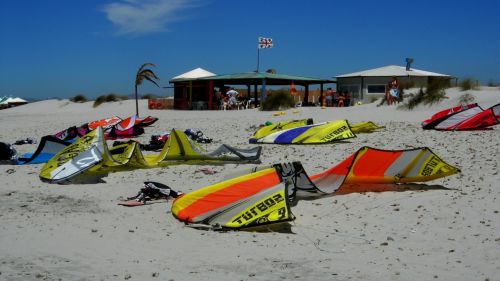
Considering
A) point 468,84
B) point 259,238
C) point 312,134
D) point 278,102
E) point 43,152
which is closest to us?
point 259,238

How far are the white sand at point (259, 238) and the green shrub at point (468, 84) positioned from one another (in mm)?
11393

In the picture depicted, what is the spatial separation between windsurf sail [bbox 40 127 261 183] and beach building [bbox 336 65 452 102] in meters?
22.7

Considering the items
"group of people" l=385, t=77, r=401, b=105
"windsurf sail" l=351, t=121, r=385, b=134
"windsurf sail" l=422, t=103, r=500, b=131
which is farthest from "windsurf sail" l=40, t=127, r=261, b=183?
"group of people" l=385, t=77, r=401, b=105

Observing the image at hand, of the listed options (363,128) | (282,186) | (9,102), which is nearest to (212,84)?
(363,128)

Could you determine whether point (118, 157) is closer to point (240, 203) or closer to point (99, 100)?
point (240, 203)

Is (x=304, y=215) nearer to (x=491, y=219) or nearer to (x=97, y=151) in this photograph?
(x=491, y=219)

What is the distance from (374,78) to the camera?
30.9 metres

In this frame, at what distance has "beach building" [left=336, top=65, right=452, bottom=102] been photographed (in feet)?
98.5

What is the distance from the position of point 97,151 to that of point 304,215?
3615 mm

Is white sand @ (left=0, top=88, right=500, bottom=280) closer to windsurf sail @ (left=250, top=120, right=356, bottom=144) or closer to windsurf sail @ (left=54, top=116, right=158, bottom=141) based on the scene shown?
windsurf sail @ (left=250, top=120, right=356, bottom=144)

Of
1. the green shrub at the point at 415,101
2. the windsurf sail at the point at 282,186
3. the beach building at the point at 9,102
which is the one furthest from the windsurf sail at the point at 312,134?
the beach building at the point at 9,102

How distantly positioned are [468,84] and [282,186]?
14.8 metres

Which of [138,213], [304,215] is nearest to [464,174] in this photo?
[304,215]

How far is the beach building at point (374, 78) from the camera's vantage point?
3001 cm
